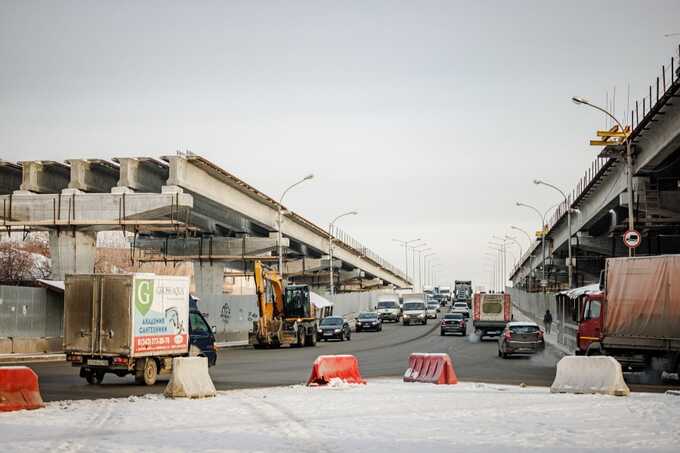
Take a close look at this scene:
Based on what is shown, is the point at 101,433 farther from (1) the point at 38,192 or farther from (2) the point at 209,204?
(2) the point at 209,204

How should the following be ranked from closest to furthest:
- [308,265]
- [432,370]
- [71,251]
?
[432,370] < [71,251] < [308,265]

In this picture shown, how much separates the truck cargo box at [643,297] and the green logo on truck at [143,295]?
41.1 feet

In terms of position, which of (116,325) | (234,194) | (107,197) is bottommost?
(116,325)

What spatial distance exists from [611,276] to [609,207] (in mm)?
27528

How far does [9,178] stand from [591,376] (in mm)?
38385

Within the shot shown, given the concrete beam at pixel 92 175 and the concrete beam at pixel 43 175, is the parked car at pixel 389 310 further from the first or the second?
the concrete beam at pixel 43 175

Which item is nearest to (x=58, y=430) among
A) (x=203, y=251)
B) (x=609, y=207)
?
(x=609, y=207)

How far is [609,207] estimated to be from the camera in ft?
165

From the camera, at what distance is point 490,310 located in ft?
179

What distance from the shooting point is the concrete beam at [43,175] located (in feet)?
149

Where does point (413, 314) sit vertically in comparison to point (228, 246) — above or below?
below

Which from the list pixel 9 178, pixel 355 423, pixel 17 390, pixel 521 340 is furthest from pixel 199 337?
pixel 9 178

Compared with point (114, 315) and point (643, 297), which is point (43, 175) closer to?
point (114, 315)

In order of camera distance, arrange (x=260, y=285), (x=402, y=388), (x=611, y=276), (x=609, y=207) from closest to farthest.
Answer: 1. (x=402, y=388)
2. (x=611, y=276)
3. (x=260, y=285)
4. (x=609, y=207)
